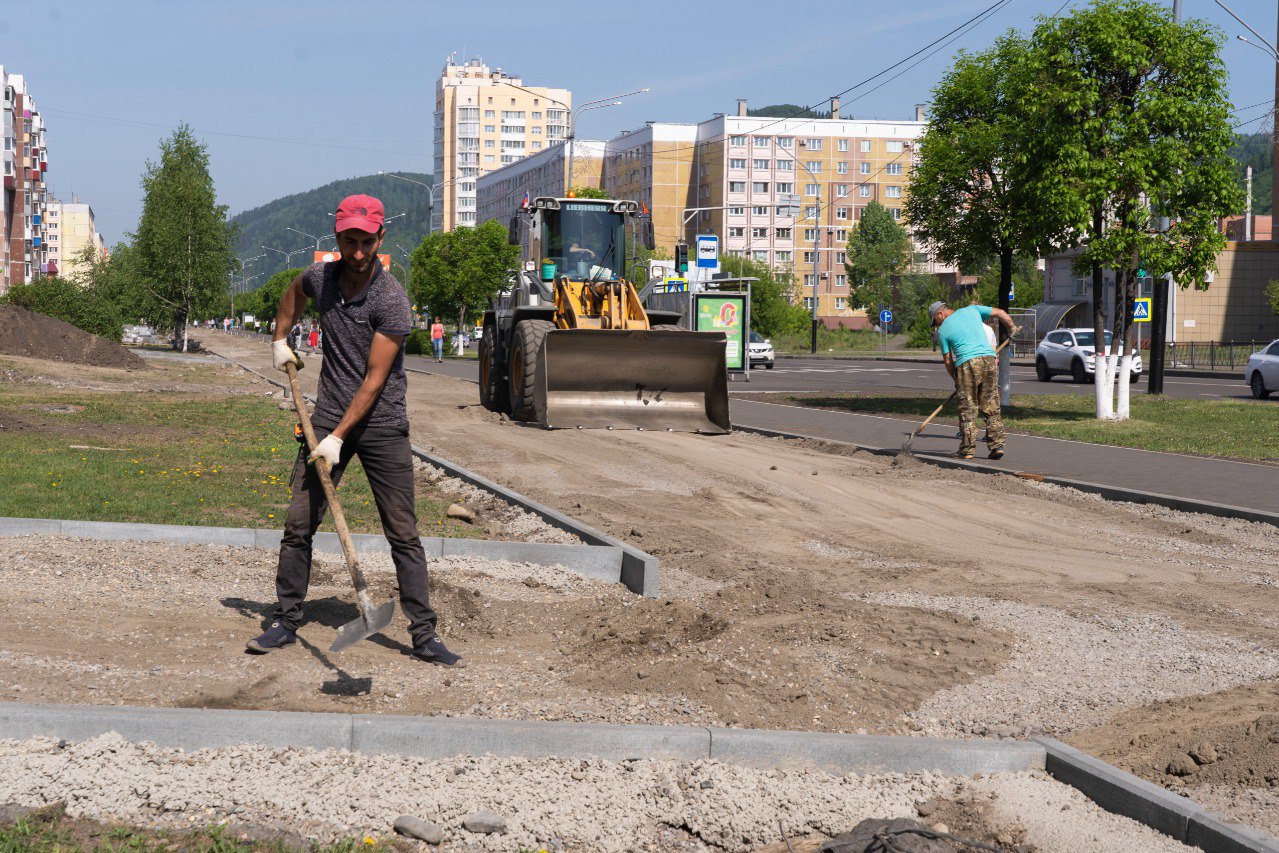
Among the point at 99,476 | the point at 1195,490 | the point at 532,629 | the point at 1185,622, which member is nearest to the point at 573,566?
the point at 532,629

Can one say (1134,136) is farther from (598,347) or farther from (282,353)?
(282,353)

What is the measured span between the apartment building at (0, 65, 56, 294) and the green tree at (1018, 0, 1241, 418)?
81.1 m

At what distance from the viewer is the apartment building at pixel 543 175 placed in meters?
139

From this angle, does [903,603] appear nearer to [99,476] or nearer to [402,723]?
[402,723]

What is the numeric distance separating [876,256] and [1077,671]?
346 ft

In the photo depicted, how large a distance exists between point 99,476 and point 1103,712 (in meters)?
8.84

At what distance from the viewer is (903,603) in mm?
7426

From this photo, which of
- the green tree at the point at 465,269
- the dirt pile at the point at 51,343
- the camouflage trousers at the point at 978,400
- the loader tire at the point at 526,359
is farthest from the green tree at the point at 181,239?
the camouflage trousers at the point at 978,400

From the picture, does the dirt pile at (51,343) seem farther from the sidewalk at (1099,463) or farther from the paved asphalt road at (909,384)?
the sidewalk at (1099,463)

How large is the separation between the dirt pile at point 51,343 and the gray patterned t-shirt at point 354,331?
3431 cm

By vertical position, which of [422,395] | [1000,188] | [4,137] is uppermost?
[4,137]

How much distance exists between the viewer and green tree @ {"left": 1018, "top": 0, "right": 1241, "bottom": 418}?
64.3 ft

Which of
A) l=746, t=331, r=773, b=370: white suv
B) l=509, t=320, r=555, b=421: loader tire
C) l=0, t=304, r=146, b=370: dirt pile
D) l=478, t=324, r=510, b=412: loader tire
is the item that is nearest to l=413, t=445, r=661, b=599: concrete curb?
l=509, t=320, r=555, b=421: loader tire

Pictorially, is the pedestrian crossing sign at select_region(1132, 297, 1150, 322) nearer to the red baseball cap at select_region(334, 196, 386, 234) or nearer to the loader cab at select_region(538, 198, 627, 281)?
the loader cab at select_region(538, 198, 627, 281)
